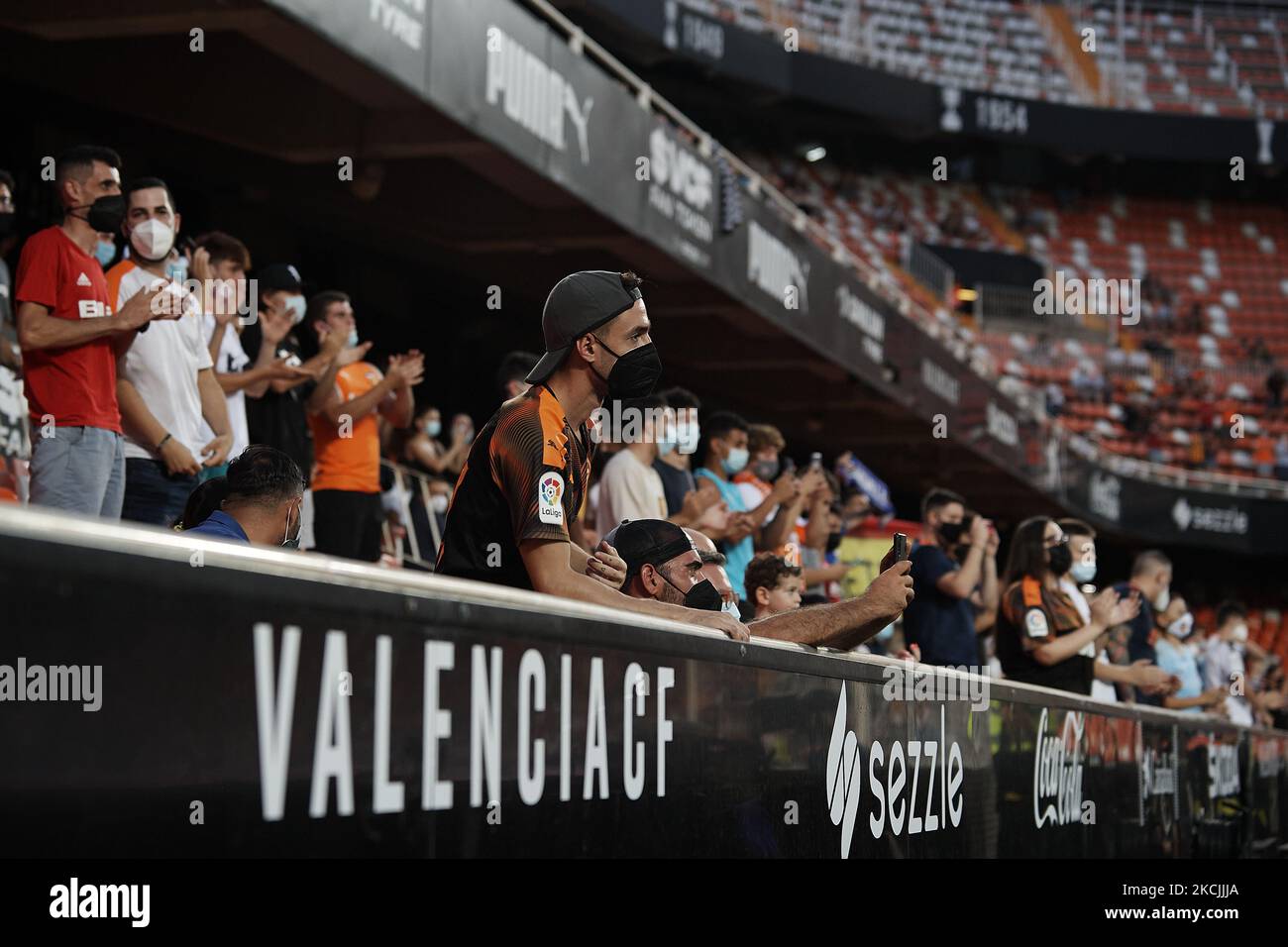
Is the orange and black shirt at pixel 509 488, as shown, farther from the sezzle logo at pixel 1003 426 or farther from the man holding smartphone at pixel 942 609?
the sezzle logo at pixel 1003 426

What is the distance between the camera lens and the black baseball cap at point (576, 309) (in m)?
3.72

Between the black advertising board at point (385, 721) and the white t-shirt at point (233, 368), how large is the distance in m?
2.88

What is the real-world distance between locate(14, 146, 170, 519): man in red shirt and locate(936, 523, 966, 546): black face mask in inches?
184

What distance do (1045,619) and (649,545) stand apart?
3.53 m

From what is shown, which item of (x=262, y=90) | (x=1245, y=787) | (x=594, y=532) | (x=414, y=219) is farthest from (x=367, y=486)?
(x=1245, y=787)

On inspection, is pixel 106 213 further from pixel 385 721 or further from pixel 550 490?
pixel 385 721

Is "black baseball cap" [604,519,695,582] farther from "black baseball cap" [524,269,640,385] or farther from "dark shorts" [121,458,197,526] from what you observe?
"dark shorts" [121,458,197,526]

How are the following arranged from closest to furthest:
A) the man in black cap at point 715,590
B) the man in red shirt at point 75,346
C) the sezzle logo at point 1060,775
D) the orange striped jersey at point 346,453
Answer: the man in black cap at point 715,590
the man in red shirt at point 75,346
the sezzle logo at point 1060,775
the orange striped jersey at point 346,453

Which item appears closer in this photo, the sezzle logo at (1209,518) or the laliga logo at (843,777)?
the laliga logo at (843,777)

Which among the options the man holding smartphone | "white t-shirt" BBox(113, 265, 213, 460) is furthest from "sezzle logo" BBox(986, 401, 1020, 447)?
"white t-shirt" BBox(113, 265, 213, 460)

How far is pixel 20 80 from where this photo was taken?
822cm

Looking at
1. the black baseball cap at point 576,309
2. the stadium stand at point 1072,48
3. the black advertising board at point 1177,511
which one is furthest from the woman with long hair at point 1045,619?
the stadium stand at point 1072,48

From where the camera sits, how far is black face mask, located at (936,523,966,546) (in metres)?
8.22
